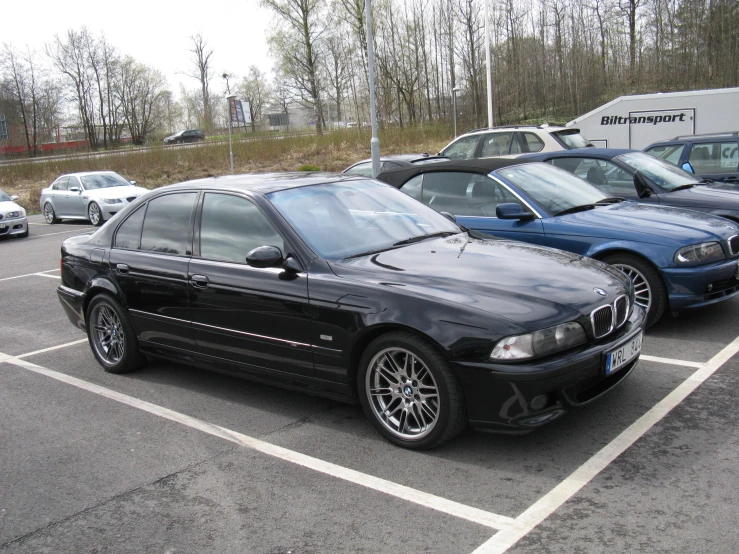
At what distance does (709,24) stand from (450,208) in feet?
104

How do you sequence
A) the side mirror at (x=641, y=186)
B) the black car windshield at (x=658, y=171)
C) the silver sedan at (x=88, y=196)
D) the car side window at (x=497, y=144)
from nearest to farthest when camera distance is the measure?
the side mirror at (x=641, y=186), the black car windshield at (x=658, y=171), the car side window at (x=497, y=144), the silver sedan at (x=88, y=196)

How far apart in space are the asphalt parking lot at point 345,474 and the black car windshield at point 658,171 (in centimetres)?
325

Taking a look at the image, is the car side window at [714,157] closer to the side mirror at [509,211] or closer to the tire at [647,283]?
the tire at [647,283]

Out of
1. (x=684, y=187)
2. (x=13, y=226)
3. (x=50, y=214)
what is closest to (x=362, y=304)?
(x=684, y=187)

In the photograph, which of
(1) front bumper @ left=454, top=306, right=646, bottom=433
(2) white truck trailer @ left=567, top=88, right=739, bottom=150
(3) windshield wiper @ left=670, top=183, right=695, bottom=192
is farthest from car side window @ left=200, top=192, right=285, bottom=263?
(2) white truck trailer @ left=567, top=88, right=739, bottom=150

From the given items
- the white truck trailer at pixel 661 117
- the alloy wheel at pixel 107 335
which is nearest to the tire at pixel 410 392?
the alloy wheel at pixel 107 335

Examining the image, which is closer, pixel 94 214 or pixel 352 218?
pixel 352 218

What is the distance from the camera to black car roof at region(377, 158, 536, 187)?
296 inches

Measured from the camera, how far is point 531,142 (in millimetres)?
14195

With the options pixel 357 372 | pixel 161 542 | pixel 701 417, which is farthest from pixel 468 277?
pixel 161 542

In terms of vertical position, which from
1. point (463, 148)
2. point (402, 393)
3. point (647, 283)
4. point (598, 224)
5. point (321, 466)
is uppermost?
point (463, 148)

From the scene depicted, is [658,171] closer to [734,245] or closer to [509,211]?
[734,245]

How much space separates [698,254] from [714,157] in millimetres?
5778

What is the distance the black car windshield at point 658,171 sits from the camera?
339 inches
